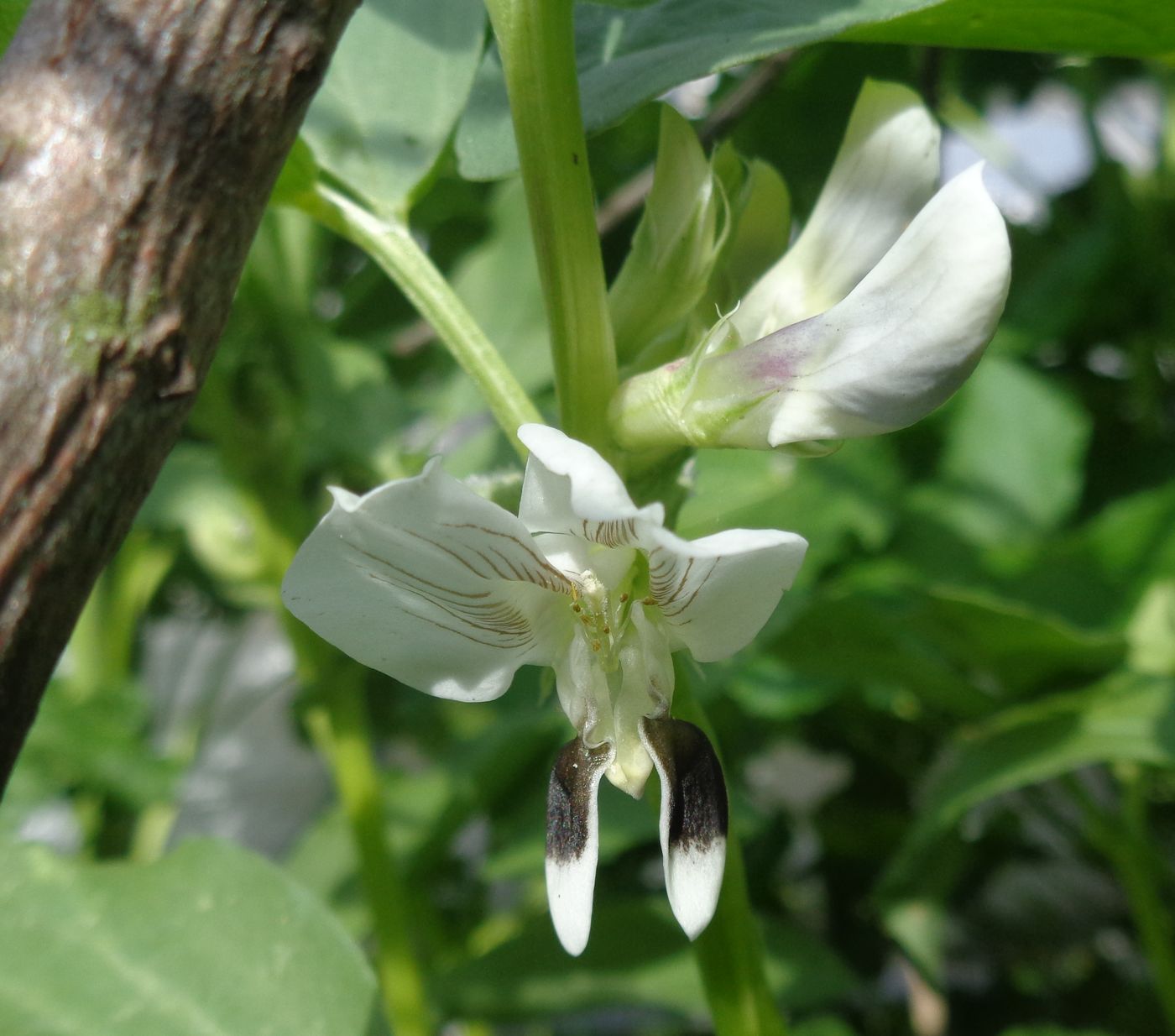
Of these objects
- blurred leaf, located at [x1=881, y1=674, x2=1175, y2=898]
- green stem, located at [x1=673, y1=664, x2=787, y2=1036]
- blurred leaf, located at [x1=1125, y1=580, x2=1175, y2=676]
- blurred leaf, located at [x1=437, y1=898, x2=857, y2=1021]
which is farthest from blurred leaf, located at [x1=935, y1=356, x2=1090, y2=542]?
green stem, located at [x1=673, y1=664, x2=787, y2=1036]

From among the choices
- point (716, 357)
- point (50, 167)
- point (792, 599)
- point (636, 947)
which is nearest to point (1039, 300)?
point (792, 599)

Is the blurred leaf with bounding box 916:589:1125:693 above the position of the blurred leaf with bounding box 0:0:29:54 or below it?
below

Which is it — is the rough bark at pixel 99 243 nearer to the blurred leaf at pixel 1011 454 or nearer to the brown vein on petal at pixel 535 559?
the brown vein on petal at pixel 535 559

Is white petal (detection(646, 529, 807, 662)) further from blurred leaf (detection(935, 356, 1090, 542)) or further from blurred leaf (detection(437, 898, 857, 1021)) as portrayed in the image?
blurred leaf (detection(935, 356, 1090, 542))

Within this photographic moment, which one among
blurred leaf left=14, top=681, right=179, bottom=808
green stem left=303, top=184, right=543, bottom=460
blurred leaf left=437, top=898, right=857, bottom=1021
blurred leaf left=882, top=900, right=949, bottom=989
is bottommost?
blurred leaf left=882, top=900, right=949, bottom=989

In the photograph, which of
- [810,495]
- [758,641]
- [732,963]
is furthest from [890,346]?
[810,495]

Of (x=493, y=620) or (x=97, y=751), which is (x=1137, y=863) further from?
(x=97, y=751)

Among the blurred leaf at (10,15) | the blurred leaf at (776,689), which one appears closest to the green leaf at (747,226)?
the blurred leaf at (10,15)

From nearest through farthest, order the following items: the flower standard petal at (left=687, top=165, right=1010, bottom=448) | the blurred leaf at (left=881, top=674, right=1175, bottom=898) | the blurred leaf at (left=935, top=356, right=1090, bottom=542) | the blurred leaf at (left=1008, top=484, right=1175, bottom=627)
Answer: the flower standard petal at (left=687, top=165, right=1010, bottom=448)
the blurred leaf at (left=881, top=674, right=1175, bottom=898)
the blurred leaf at (left=1008, top=484, right=1175, bottom=627)
the blurred leaf at (left=935, top=356, right=1090, bottom=542)
